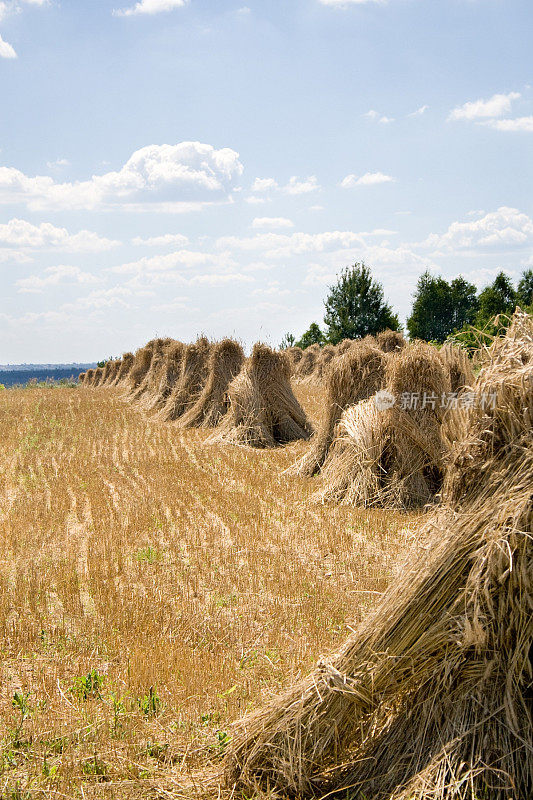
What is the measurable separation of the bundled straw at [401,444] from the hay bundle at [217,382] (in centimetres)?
849

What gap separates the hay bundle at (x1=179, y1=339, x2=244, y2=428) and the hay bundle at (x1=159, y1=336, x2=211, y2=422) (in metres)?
1.24

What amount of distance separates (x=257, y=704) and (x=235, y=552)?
115 inches

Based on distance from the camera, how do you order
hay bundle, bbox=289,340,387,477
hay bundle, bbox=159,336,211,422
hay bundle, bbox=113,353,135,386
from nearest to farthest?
hay bundle, bbox=289,340,387,477 < hay bundle, bbox=159,336,211,422 < hay bundle, bbox=113,353,135,386

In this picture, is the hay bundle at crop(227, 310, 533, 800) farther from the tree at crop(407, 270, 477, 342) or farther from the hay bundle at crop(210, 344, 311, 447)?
the tree at crop(407, 270, 477, 342)

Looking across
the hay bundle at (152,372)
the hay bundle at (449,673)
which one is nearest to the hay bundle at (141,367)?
the hay bundle at (152,372)

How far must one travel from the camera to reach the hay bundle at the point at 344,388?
1006 centimetres

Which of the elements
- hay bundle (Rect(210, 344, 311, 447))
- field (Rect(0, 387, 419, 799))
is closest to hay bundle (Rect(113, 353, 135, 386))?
hay bundle (Rect(210, 344, 311, 447))

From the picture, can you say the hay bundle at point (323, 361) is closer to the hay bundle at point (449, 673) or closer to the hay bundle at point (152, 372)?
the hay bundle at point (152, 372)

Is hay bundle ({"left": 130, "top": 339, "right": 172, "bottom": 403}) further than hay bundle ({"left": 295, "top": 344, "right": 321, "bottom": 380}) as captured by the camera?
No

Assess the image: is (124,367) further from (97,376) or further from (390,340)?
(390,340)

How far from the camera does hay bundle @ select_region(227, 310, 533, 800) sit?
2.71 meters

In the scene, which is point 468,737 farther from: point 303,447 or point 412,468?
point 303,447

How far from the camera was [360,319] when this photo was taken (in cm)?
5309

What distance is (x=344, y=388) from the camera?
10.2 metres
